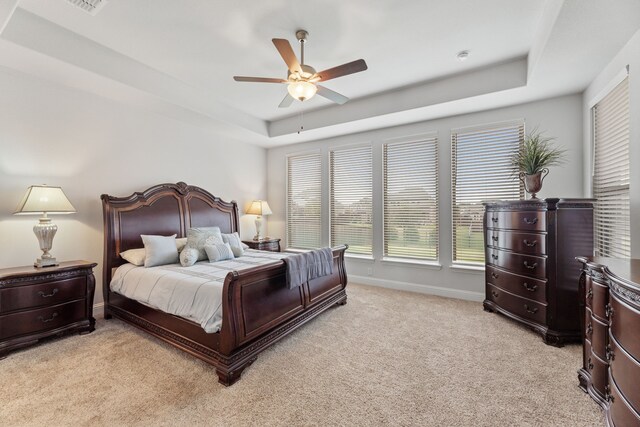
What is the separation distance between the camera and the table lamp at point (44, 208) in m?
2.66

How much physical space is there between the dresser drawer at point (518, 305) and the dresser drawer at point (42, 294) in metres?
4.64

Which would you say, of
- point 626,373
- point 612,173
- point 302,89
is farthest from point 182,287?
point 612,173

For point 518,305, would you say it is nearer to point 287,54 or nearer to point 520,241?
point 520,241

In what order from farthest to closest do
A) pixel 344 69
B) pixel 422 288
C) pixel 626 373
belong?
pixel 422 288 < pixel 344 69 < pixel 626 373

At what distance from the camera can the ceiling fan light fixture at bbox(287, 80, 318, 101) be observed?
2.52 meters

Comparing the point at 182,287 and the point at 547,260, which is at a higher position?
the point at 547,260

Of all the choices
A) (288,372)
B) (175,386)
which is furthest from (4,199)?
(288,372)

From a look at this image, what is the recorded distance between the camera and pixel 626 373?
1335mm

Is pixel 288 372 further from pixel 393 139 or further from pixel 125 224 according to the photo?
pixel 393 139

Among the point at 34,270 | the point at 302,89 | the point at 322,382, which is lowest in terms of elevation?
the point at 322,382

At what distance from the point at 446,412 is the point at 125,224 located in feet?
12.7

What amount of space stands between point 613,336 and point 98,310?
4762 millimetres

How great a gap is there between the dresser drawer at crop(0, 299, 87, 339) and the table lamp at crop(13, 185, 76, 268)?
0.45m

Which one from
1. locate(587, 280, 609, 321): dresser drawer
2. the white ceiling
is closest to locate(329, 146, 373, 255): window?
the white ceiling
